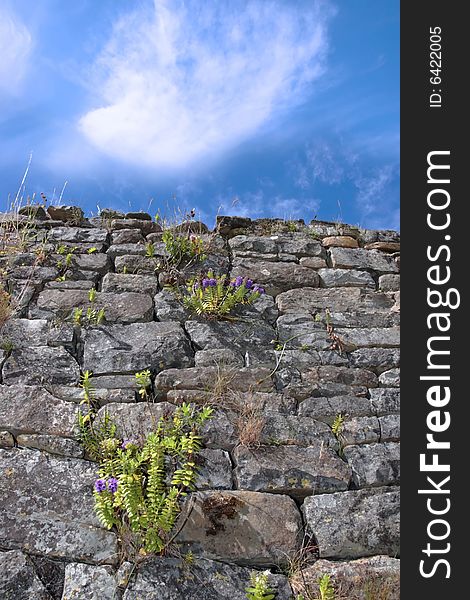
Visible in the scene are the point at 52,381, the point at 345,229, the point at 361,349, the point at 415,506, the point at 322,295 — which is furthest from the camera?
the point at 345,229

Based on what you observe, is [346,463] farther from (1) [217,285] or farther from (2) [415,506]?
(1) [217,285]

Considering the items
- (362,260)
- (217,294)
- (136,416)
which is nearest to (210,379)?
(136,416)

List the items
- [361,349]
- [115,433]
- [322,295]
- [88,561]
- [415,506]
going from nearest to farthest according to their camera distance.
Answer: [88,561], [415,506], [115,433], [361,349], [322,295]

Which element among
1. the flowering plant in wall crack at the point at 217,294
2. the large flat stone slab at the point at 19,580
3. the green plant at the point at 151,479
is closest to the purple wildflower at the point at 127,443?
the green plant at the point at 151,479

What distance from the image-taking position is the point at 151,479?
287cm

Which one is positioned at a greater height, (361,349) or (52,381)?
(361,349)

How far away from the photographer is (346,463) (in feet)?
10.7

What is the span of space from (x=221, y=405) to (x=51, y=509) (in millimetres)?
1048

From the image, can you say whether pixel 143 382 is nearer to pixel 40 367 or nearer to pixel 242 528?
pixel 40 367

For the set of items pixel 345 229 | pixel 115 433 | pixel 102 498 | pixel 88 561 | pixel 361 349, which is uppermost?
pixel 345 229

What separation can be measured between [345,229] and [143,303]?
7.22 feet

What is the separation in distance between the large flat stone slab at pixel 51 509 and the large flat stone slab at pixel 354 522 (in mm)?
986

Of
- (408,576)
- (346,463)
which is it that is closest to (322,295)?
(346,463)

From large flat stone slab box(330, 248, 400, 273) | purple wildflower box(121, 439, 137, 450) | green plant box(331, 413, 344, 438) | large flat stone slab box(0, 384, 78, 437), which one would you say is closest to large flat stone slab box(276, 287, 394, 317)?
large flat stone slab box(330, 248, 400, 273)
